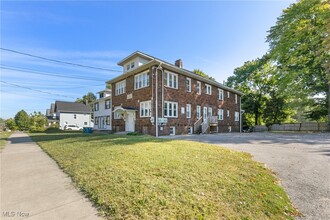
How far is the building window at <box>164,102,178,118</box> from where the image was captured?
16.2 m

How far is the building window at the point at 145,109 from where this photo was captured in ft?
54.0

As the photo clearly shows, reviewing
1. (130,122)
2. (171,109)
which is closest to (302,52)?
(171,109)

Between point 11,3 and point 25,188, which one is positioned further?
point 11,3

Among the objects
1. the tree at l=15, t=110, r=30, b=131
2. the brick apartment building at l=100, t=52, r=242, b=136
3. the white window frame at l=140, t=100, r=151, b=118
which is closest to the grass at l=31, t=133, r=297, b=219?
the brick apartment building at l=100, t=52, r=242, b=136

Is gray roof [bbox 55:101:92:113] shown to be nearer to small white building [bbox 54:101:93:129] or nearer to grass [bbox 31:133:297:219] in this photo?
small white building [bbox 54:101:93:129]

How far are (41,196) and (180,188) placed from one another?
292cm

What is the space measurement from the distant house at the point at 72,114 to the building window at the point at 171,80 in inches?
1289

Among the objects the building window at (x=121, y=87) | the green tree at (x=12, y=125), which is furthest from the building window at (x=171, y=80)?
the green tree at (x=12, y=125)

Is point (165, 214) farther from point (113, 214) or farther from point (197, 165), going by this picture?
point (197, 165)

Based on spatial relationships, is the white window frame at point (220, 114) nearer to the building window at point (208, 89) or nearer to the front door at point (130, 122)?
the building window at point (208, 89)

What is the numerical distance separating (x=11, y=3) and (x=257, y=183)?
1461cm

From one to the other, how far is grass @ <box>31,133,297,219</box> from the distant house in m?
39.6

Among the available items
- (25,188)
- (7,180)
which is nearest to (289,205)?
(25,188)

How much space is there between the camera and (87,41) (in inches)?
732
